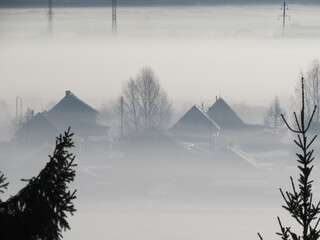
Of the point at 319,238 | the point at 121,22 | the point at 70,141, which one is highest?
the point at 121,22

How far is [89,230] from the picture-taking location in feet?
124

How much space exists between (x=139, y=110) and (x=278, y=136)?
21.6 feet

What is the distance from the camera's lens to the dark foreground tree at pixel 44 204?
3977 millimetres

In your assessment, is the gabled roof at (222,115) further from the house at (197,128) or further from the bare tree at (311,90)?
the bare tree at (311,90)

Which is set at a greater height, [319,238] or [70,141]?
[70,141]

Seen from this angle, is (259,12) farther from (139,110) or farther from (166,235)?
(166,235)

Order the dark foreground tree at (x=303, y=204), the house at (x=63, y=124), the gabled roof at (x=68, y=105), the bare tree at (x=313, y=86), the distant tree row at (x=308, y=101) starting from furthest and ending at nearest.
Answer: the gabled roof at (x=68, y=105) → the distant tree row at (x=308, y=101) → the bare tree at (x=313, y=86) → the house at (x=63, y=124) → the dark foreground tree at (x=303, y=204)

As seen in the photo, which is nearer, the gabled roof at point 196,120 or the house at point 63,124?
the house at point 63,124

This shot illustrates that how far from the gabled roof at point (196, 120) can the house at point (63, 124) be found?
3.08 metres

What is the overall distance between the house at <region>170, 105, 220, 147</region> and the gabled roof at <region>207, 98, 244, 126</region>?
2.49ft

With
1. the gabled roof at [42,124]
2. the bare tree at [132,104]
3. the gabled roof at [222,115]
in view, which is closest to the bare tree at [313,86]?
the gabled roof at [222,115]

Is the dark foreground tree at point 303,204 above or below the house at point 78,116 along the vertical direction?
below

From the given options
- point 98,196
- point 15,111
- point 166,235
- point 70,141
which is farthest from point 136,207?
point 70,141

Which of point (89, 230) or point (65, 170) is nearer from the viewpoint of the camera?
point (65, 170)
